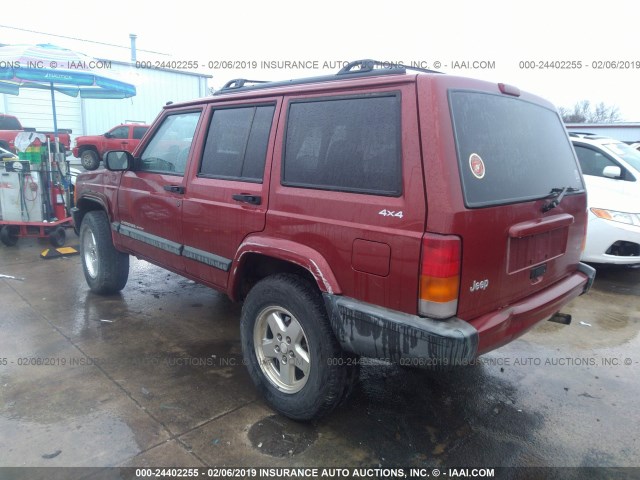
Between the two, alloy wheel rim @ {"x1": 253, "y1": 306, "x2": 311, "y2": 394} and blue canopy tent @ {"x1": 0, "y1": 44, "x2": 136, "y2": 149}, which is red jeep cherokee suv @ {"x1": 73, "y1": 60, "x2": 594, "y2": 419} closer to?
alloy wheel rim @ {"x1": 253, "y1": 306, "x2": 311, "y2": 394}

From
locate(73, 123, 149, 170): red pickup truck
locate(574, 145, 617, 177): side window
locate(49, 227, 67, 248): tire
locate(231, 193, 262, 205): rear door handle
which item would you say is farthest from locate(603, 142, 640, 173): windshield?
locate(73, 123, 149, 170): red pickup truck

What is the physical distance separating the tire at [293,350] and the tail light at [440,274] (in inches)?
26.1

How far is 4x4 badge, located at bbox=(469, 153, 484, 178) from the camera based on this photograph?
229 centimetres

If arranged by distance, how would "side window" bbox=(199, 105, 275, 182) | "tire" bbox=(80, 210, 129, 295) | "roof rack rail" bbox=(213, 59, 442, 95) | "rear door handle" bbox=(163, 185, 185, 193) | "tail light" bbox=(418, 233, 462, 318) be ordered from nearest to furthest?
"tail light" bbox=(418, 233, 462, 318) → "roof rack rail" bbox=(213, 59, 442, 95) → "side window" bbox=(199, 105, 275, 182) → "rear door handle" bbox=(163, 185, 185, 193) → "tire" bbox=(80, 210, 129, 295)

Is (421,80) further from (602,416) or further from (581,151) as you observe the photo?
(581,151)

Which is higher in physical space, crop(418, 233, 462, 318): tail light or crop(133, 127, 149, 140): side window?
crop(133, 127, 149, 140): side window

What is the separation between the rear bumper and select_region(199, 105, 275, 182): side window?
1.10 m

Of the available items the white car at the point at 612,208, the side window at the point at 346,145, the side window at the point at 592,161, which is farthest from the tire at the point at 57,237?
the side window at the point at 592,161

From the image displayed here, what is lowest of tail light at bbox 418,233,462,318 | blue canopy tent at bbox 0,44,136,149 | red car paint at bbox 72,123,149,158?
tail light at bbox 418,233,462,318

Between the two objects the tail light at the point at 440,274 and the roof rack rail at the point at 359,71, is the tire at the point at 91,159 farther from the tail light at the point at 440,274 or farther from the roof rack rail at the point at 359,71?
the tail light at the point at 440,274

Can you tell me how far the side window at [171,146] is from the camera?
372cm

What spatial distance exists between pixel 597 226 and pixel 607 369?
8.25 feet

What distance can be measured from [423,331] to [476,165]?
33.3 inches

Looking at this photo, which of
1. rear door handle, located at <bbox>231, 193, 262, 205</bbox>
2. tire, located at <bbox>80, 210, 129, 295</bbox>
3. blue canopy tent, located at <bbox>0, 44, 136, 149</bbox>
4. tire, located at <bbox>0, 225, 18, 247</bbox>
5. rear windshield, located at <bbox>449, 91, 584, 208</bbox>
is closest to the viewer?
rear windshield, located at <bbox>449, 91, 584, 208</bbox>
